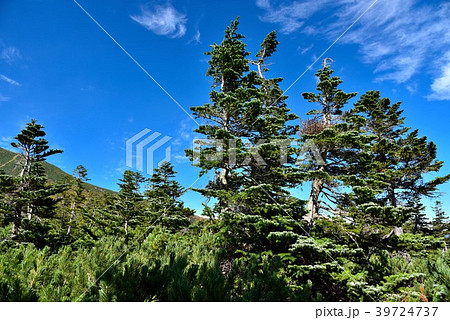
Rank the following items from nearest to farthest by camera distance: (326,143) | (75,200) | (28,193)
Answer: (326,143) < (28,193) < (75,200)

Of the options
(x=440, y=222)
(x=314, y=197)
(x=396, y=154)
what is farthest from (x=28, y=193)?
(x=440, y=222)

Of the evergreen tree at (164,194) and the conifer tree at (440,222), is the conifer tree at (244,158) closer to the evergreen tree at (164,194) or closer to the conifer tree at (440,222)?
the evergreen tree at (164,194)

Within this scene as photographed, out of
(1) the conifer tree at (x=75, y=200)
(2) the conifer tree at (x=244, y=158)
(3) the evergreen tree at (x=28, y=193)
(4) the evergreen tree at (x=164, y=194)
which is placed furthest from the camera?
(1) the conifer tree at (x=75, y=200)

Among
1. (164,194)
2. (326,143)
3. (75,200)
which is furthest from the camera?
(75,200)

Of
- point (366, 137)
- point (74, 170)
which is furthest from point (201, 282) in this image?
point (74, 170)

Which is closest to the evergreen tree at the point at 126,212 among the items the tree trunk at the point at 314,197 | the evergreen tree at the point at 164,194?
the evergreen tree at the point at 164,194

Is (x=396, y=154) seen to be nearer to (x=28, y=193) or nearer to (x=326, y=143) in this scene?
(x=326, y=143)

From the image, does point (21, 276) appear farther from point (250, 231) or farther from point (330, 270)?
point (330, 270)

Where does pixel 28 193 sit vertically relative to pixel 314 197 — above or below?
above

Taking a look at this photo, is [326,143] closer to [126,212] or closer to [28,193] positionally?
[28,193]

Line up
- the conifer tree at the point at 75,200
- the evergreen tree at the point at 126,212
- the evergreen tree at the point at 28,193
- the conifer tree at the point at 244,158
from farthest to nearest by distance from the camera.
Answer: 1. the conifer tree at the point at 75,200
2. the evergreen tree at the point at 126,212
3. the evergreen tree at the point at 28,193
4. the conifer tree at the point at 244,158

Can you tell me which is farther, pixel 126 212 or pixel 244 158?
pixel 126 212

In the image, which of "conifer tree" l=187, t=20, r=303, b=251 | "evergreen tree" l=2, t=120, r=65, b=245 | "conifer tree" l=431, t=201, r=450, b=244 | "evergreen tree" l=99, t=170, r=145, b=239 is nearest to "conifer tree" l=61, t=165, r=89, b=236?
"evergreen tree" l=99, t=170, r=145, b=239
